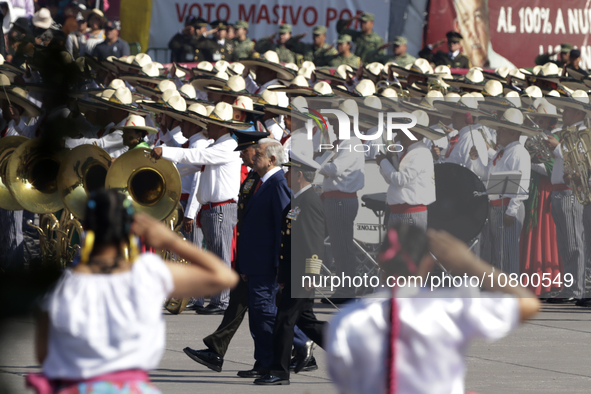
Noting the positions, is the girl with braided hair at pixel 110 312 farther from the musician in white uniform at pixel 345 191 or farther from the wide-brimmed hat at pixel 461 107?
the wide-brimmed hat at pixel 461 107

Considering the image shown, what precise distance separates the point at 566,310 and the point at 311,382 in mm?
4519

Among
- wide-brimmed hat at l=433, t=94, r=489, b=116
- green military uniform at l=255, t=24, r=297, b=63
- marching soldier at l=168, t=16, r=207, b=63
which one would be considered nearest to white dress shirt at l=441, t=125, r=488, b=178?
wide-brimmed hat at l=433, t=94, r=489, b=116

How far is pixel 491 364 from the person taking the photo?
743 cm

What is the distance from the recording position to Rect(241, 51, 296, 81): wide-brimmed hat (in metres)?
13.6

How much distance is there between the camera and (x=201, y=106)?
1003 cm

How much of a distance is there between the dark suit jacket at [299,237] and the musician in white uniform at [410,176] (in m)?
1.50

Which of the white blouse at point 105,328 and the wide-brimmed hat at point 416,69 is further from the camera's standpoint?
the wide-brimmed hat at point 416,69

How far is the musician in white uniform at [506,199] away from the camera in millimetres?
8734

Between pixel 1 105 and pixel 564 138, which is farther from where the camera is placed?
pixel 564 138

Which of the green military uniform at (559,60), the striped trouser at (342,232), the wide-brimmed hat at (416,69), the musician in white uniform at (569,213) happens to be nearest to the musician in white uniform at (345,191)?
the striped trouser at (342,232)

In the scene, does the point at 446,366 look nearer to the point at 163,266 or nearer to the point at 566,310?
the point at 163,266

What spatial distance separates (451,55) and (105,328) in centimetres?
1546

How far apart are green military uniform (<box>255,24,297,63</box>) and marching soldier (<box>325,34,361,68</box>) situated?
750 millimetres

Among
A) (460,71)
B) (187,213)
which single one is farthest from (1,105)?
(460,71)
